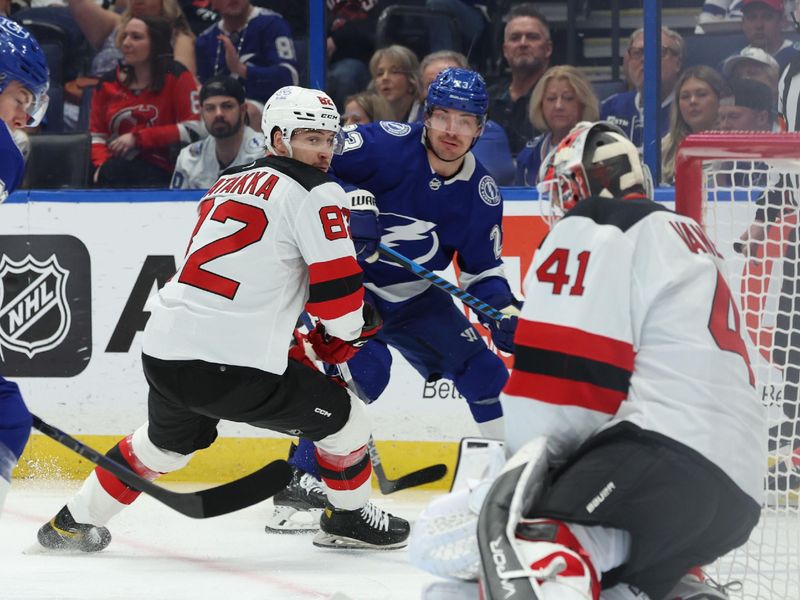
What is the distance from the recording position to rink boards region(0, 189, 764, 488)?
164 inches

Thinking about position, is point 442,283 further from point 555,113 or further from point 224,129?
point 224,129

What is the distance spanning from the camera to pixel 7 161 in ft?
7.76

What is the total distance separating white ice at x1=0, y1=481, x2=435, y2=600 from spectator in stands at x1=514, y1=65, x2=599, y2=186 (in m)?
1.22

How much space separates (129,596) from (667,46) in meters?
2.55

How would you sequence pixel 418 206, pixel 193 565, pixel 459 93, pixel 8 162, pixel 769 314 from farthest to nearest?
pixel 418 206
pixel 459 93
pixel 193 565
pixel 769 314
pixel 8 162

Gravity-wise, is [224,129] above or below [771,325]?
above

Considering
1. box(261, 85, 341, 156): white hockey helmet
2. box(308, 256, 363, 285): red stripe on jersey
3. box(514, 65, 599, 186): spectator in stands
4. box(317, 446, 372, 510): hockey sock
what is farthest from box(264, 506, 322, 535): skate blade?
box(514, 65, 599, 186): spectator in stands

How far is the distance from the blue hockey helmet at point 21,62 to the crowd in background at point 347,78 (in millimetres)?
1768

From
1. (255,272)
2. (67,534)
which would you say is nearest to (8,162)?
(255,272)

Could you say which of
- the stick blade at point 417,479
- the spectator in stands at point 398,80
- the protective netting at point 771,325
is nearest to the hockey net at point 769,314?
the protective netting at point 771,325

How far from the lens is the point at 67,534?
3104 mm

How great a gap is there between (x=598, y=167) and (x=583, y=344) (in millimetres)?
350

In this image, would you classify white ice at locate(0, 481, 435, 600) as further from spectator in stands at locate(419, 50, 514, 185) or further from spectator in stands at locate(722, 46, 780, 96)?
spectator in stands at locate(722, 46, 780, 96)

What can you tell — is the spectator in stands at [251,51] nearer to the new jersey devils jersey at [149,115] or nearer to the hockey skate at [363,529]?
the new jersey devils jersey at [149,115]
